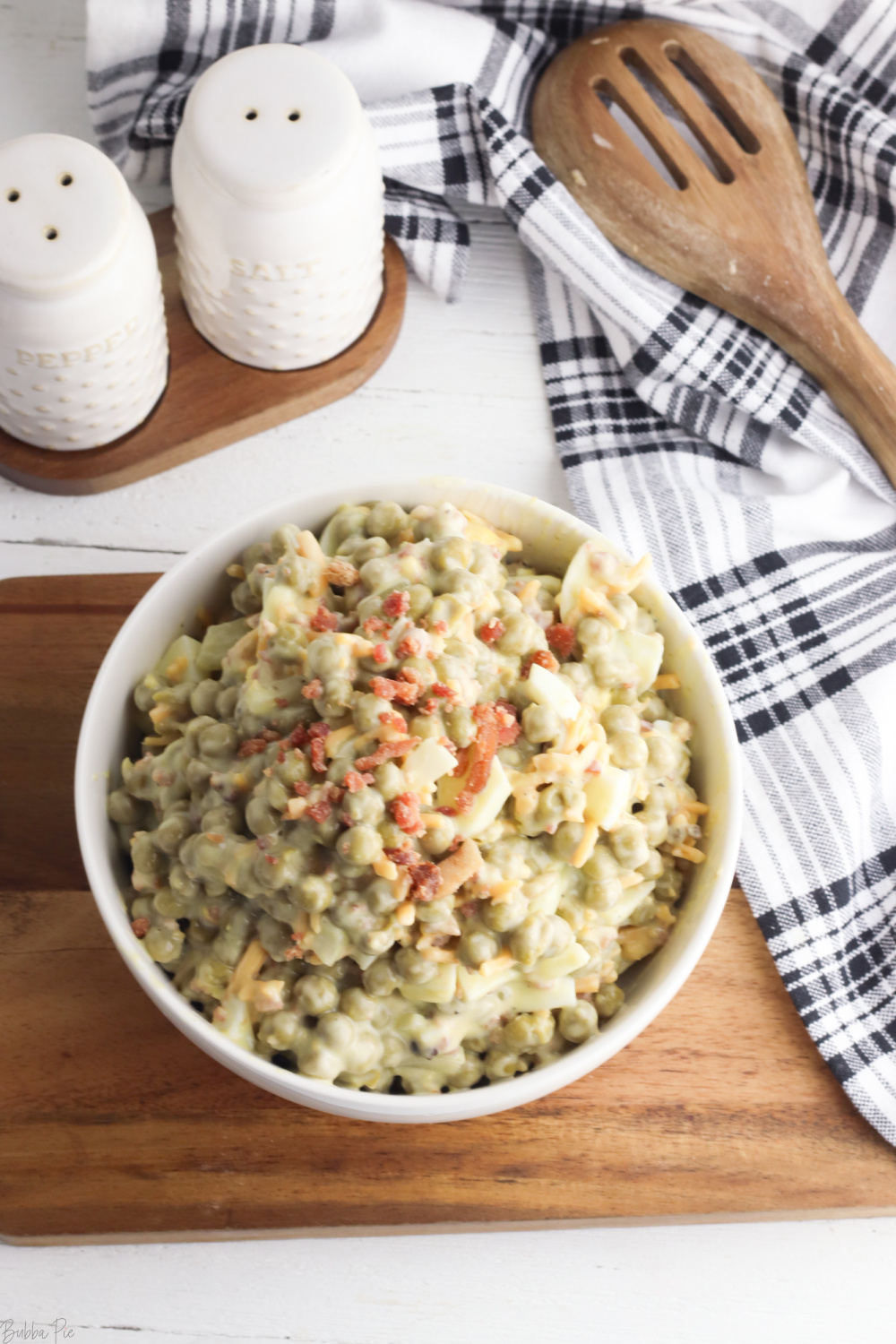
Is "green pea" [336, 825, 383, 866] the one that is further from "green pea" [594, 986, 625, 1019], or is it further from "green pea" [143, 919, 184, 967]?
"green pea" [594, 986, 625, 1019]

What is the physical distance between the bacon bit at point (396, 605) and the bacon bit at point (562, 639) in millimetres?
237

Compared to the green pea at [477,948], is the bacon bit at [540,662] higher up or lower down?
higher up

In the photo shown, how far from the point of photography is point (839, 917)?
204 cm

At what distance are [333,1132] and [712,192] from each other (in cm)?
179

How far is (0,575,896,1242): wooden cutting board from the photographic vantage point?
1824 mm

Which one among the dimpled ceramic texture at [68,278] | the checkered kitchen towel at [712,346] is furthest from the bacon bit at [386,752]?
the dimpled ceramic texture at [68,278]

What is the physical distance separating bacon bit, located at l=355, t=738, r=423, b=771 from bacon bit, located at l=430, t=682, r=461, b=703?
7 cm

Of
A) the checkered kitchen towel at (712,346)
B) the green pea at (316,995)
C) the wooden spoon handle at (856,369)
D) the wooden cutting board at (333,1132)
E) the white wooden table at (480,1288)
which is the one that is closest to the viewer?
the green pea at (316,995)

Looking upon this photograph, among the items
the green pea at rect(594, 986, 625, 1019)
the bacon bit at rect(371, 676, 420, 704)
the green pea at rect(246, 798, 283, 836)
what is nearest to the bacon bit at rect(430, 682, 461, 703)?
the bacon bit at rect(371, 676, 420, 704)

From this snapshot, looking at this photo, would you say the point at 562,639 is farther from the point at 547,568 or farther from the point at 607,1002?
the point at 607,1002

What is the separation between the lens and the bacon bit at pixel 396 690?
1434 mm

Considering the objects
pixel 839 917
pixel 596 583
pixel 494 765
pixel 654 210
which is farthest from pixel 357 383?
pixel 839 917

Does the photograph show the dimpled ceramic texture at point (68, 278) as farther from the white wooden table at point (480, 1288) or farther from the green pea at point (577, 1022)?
the white wooden table at point (480, 1288)

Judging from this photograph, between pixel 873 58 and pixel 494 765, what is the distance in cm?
181
